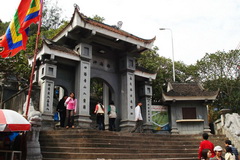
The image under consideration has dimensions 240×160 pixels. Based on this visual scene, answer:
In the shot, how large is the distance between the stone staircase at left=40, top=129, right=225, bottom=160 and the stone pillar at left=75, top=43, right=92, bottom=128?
220 centimetres

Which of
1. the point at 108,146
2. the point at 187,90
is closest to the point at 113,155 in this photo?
the point at 108,146

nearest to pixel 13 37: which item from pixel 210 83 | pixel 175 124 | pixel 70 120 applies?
pixel 70 120

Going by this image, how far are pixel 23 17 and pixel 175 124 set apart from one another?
1131cm

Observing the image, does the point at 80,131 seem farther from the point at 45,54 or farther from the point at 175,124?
the point at 175,124

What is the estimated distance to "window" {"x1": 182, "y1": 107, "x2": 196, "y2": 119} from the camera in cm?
1647

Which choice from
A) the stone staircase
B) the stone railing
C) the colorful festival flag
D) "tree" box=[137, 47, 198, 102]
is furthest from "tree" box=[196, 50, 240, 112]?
the colorful festival flag

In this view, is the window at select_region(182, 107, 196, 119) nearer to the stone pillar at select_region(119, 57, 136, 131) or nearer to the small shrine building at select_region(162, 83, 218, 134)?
the small shrine building at select_region(162, 83, 218, 134)

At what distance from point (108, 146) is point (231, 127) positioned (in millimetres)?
7285

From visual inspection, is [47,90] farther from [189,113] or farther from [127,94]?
[189,113]

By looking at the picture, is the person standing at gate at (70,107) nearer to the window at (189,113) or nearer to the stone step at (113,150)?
the stone step at (113,150)

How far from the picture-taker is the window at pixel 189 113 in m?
16.5

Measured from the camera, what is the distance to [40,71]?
1220 centimetres

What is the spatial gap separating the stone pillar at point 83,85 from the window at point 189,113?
7156 millimetres

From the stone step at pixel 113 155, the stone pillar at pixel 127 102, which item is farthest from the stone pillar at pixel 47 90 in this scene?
the stone pillar at pixel 127 102
